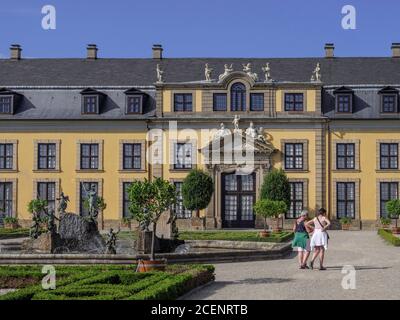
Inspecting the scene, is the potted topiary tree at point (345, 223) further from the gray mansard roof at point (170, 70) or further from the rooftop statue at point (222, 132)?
the gray mansard roof at point (170, 70)

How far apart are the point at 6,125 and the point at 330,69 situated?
21.3m

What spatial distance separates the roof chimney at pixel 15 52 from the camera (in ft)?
183

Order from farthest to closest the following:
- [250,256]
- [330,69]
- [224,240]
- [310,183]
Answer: [330,69] → [310,183] → [224,240] → [250,256]

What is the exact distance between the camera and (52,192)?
50844mm

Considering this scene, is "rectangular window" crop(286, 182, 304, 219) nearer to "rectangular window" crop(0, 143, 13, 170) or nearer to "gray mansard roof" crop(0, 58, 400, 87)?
"gray mansard roof" crop(0, 58, 400, 87)

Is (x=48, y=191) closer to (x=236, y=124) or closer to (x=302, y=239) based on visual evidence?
(x=236, y=124)

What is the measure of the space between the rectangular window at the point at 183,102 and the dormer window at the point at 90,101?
5034 millimetres

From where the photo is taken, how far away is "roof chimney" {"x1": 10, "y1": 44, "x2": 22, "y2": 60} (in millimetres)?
55719

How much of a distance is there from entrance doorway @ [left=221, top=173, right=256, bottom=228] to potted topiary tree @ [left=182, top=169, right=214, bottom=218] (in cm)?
205

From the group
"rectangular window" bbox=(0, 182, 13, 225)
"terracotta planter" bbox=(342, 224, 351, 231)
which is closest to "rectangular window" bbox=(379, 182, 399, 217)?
"terracotta planter" bbox=(342, 224, 351, 231)

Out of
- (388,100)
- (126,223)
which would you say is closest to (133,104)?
(126,223)

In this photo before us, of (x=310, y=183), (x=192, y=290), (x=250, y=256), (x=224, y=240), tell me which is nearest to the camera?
(x=192, y=290)
